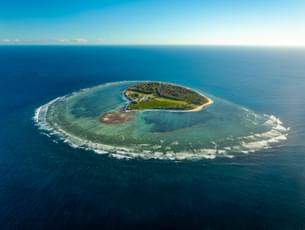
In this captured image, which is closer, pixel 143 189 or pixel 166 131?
pixel 143 189

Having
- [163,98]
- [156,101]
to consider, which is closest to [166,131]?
[156,101]

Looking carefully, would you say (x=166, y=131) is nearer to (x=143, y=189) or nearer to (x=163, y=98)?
(x=143, y=189)

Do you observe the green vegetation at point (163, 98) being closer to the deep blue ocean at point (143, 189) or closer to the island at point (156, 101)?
the island at point (156, 101)

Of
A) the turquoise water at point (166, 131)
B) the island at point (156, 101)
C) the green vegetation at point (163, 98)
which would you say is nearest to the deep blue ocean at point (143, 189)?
the turquoise water at point (166, 131)

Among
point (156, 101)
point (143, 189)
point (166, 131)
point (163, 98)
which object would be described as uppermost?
point (163, 98)

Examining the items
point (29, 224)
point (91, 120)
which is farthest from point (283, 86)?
point (29, 224)

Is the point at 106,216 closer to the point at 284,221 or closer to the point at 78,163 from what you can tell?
the point at 78,163

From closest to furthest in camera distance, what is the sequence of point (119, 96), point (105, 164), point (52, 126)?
point (105, 164)
point (52, 126)
point (119, 96)

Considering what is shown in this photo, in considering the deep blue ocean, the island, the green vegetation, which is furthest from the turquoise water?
the green vegetation
